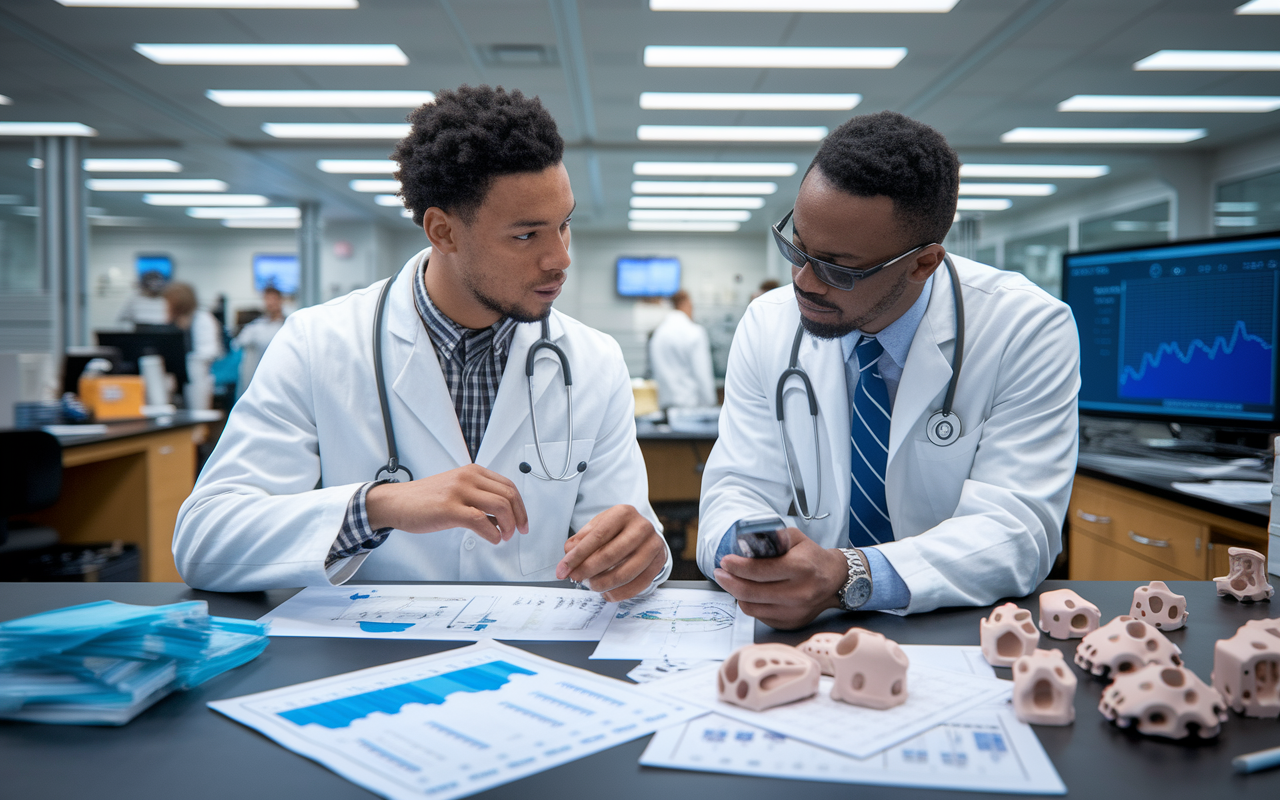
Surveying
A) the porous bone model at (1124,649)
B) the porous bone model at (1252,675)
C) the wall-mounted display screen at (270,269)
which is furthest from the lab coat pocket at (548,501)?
the wall-mounted display screen at (270,269)

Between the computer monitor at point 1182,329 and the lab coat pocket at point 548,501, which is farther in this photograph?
the computer monitor at point 1182,329

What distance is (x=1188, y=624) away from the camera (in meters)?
0.96

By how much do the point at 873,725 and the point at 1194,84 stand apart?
634 centimetres

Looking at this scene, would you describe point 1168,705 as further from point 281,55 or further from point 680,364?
point 281,55

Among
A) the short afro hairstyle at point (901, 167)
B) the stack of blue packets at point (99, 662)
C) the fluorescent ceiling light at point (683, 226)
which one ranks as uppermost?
the fluorescent ceiling light at point (683, 226)

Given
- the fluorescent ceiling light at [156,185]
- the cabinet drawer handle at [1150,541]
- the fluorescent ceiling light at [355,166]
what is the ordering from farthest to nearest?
1. the fluorescent ceiling light at [156,185]
2. the fluorescent ceiling light at [355,166]
3. the cabinet drawer handle at [1150,541]

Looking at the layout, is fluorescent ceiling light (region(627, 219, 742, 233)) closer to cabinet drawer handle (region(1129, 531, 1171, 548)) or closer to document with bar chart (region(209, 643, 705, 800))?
cabinet drawer handle (region(1129, 531, 1171, 548))

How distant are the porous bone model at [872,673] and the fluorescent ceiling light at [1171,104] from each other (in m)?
6.17

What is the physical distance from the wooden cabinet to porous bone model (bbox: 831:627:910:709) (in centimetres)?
146

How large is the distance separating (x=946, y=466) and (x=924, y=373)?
160 millimetres

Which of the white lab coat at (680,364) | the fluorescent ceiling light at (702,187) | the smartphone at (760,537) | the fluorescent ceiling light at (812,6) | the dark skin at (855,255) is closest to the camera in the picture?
the smartphone at (760,537)

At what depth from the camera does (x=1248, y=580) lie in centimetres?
106

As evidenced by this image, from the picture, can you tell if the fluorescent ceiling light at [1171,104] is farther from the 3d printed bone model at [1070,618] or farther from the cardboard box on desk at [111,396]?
the cardboard box on desk at [111,396]

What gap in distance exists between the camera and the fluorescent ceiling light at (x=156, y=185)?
8.45m
